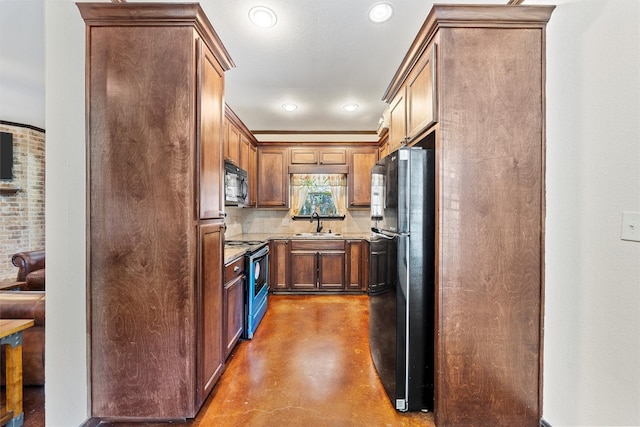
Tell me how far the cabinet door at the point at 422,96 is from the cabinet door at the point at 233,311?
5.92 ft

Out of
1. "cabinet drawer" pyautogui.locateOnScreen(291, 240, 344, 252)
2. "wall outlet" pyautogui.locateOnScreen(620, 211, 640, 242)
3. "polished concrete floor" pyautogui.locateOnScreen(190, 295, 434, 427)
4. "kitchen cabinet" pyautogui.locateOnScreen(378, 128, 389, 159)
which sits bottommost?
Result: "polished concrete floor" pyautogui.locateOnScreen(190, 295, 434, 427)

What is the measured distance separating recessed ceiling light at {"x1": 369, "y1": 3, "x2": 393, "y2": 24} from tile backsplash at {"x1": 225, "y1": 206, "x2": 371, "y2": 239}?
3.05m

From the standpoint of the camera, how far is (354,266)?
13.4 feet

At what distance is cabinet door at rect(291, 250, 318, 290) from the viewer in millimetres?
4070

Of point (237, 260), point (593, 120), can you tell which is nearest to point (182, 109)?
point (237, 260)

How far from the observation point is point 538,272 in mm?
1502

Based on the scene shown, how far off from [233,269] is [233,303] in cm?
29

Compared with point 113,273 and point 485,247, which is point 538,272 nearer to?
point 485,247

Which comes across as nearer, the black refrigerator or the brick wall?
the black refrigerator

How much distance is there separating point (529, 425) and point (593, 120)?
1623 millimetres

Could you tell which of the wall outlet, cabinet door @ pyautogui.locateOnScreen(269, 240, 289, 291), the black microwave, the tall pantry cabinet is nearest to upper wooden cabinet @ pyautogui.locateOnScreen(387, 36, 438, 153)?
the wall outlet

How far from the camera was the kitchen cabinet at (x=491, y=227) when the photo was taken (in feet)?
4.92

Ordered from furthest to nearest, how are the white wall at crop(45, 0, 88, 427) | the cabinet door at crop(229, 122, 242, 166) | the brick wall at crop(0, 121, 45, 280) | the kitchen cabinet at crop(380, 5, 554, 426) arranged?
the brick wall at crop(0, 121, 45, 280), the cabinet door at crop(229, 122, 242, 166), the kitchen cabinet at crop(380, 5, 554, 426), the white wall at crop(45, 0, 88, 427)

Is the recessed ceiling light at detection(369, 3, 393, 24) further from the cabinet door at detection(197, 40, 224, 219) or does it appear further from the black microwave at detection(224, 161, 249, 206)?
the black microwave at detection(224, 161, 249, 206)
